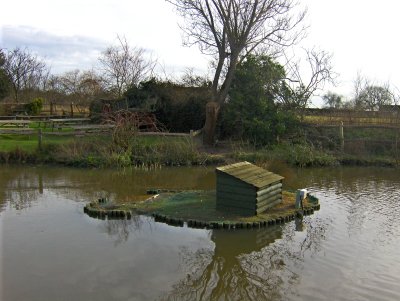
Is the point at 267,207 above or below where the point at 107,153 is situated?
below

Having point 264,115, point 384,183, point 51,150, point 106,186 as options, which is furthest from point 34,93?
point 384,183

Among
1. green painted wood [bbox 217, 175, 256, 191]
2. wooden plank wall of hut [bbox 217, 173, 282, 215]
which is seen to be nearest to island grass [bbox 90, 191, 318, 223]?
wooden plank wall of hut [bbox 217, 173, 282, 215]

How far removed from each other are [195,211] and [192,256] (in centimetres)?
292

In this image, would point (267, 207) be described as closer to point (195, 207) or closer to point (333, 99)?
point (195, 207)

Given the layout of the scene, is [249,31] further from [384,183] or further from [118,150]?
[384,183]

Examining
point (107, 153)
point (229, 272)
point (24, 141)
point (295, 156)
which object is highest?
point (24, 141)

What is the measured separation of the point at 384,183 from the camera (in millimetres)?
17078

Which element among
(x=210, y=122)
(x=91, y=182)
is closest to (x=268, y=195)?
(x=91, y=182)

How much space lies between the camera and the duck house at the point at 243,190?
11070 millimetres

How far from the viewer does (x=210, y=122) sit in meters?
24.7

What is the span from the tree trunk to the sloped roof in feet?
40.7

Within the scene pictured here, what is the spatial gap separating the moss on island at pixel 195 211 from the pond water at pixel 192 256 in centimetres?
28

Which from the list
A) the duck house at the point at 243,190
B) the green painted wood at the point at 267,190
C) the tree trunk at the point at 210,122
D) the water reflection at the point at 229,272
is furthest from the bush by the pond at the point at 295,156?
the water reflection at the point at 229,272

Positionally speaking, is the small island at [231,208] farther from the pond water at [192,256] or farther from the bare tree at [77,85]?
the bare tree at [77,85]
